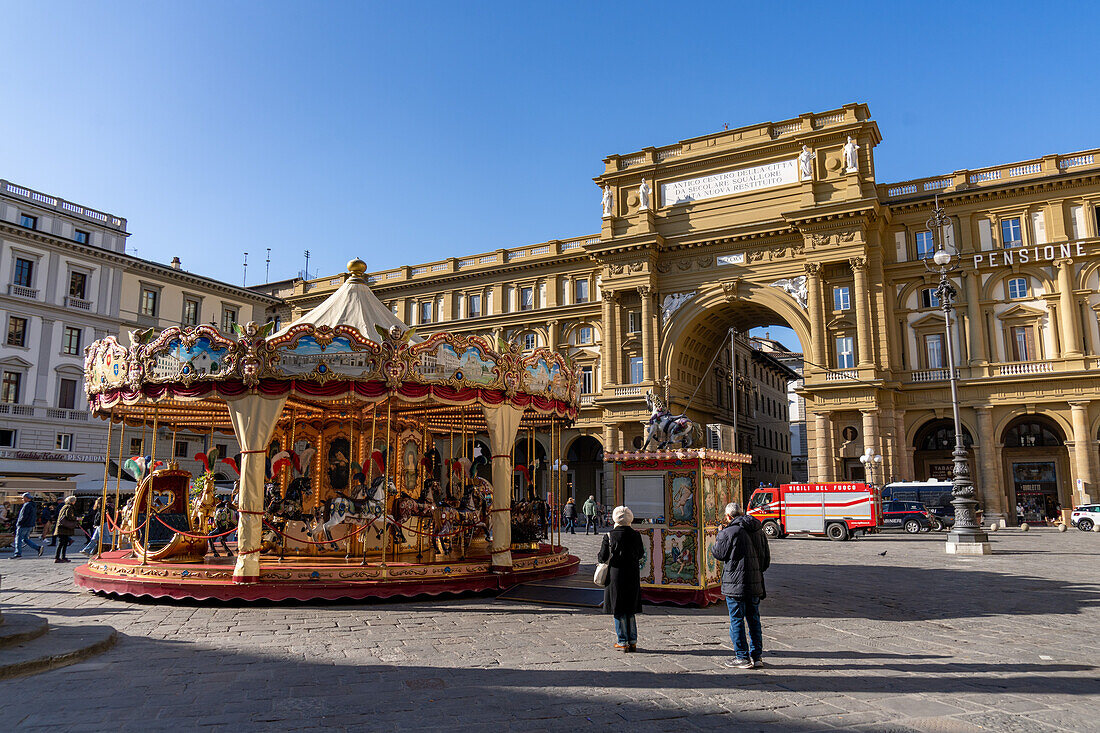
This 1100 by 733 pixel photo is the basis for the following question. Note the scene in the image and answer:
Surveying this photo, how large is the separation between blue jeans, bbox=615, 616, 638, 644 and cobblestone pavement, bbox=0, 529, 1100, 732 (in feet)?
0.97

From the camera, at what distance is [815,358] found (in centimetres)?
3756

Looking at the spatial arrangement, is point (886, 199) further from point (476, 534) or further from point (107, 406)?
point (107, 406)

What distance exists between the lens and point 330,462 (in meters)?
15.0

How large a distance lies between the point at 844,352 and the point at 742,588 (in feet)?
108

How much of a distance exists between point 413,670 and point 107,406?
9331 mm

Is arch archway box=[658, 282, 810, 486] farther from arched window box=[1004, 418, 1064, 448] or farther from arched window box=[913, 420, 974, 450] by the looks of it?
arched window box=[1004, 418, 1064, 448]

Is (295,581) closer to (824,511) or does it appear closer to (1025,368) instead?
(824,511)

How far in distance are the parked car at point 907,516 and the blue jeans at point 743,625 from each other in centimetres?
2806

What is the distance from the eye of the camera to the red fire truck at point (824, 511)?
1150 inches

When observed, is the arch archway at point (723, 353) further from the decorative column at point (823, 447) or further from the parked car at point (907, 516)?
the parked car at point (907, 516)

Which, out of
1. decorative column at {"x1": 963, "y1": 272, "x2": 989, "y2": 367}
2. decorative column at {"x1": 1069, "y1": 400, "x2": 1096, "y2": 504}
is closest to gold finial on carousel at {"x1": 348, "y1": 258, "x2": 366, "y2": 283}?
decorative column at {"x1": 963, "y1": 272, "x2": 989, "y2": 367}

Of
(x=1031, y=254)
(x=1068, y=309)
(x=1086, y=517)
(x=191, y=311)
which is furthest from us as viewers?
(x=191, y=311)

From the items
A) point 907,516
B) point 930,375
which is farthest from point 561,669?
point 930,375

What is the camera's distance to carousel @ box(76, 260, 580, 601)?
38.4ft
